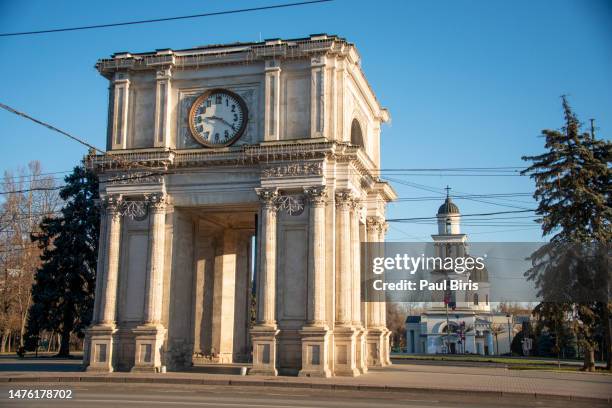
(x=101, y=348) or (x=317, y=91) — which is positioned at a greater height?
(x=317, y=91)

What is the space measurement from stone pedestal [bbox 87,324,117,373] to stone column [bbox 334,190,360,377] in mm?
10713

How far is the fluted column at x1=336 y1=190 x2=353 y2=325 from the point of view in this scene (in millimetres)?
30328

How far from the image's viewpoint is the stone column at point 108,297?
31125 millimetres

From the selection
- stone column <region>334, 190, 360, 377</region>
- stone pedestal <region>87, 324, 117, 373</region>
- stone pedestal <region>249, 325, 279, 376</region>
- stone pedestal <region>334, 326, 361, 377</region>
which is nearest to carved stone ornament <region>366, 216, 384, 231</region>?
stone column <region>334, 190, 360, 377</region>

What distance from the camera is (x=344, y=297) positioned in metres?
30.4

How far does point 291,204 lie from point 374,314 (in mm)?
11236

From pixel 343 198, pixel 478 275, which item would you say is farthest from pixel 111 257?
pixel 478 275

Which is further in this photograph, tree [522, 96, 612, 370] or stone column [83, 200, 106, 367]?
tree [522, 96, 612, 370]

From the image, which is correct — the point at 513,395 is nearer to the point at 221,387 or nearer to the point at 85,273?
the point at 221,387

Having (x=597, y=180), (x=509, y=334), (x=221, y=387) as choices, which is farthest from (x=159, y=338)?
(x=509, y=334)

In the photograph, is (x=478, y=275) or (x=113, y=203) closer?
(x=113, y=203)

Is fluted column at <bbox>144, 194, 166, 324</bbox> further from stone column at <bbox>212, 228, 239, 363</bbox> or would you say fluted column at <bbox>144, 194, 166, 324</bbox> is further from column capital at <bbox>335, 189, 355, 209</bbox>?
column capital at <bbox>335, 189, 355, 209</bbox>

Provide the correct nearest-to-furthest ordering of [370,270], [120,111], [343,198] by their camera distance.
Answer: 1. [343,198]
2. [120,111]
3. [370,270]

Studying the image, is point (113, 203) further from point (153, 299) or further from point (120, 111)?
point (153, 299)
